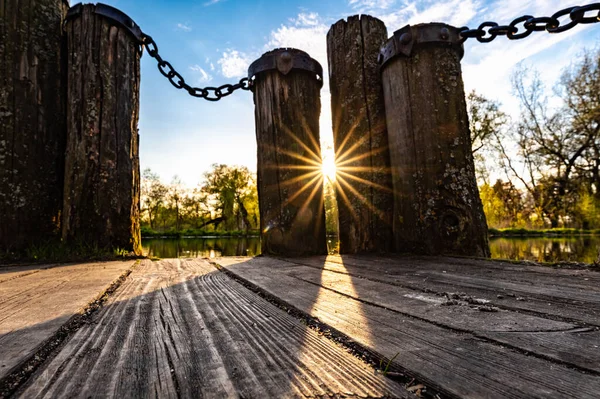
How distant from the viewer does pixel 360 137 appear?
331 centimetres

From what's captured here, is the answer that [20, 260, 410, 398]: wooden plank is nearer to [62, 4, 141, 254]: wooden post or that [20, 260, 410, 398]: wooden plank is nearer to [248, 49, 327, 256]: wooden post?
[248, 49, 327, 256]: wooden post

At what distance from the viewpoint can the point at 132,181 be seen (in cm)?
333

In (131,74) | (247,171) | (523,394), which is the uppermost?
(247,171)

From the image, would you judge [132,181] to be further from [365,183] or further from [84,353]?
[84,353]

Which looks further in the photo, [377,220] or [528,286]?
[377,220]

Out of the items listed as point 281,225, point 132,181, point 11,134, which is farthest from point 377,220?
point 11,134

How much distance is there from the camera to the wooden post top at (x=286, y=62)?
3459 mm

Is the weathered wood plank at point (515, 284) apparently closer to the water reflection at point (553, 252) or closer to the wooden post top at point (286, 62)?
the water reflection at point (553, 252)

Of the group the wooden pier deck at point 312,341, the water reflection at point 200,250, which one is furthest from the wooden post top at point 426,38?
the water reflection at point 200,250

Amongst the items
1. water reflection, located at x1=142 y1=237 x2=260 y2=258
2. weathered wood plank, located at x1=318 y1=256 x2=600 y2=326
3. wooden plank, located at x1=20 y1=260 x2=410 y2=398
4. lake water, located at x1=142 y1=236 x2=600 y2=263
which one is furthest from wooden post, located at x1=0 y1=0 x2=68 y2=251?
lake water, located at x1=142 y1=236 x2=600 y2=263

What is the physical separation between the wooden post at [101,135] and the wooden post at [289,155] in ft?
4.47

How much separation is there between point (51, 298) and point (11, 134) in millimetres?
2735

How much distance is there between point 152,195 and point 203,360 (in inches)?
1610

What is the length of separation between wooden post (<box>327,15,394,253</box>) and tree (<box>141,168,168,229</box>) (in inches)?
1491
